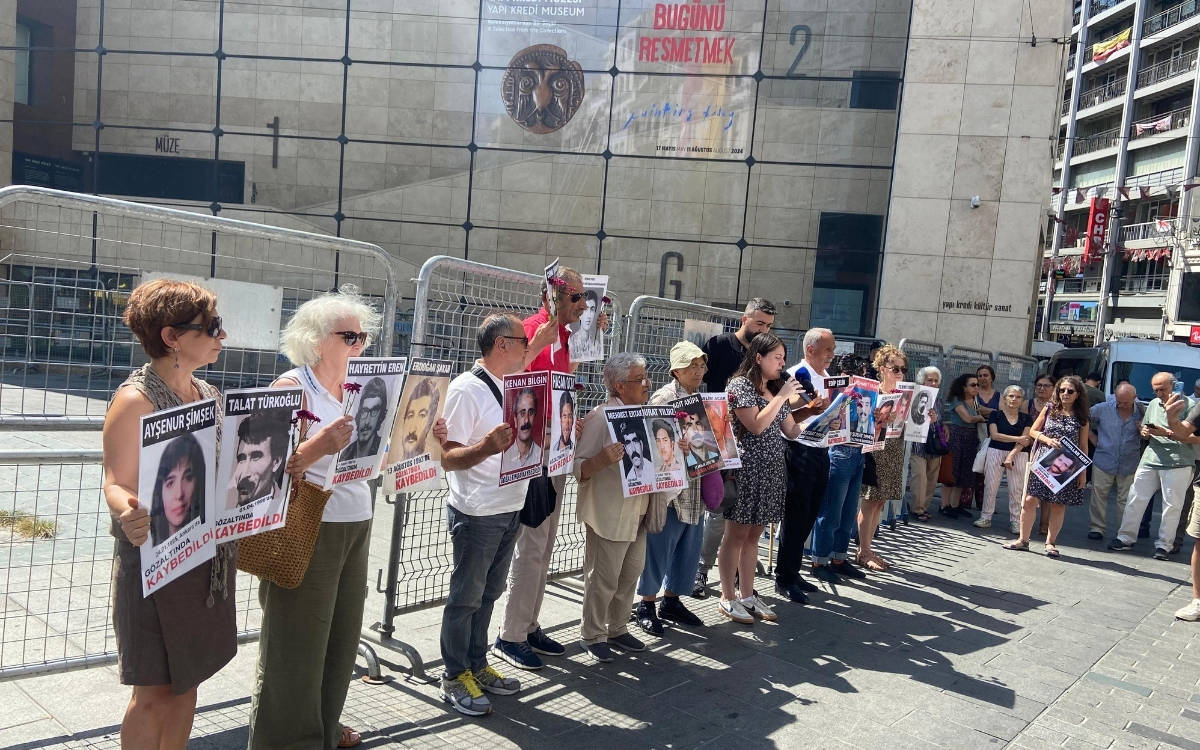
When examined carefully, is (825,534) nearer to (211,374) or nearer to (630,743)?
(630,743)

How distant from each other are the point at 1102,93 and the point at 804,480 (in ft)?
187

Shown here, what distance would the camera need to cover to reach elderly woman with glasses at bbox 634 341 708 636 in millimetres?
5219

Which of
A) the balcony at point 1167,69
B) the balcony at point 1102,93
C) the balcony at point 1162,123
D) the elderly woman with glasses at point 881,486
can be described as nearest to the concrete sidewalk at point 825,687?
the elderly woman with glasses at point 881,486

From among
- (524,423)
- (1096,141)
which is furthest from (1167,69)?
(524,423)

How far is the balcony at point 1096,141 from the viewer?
50.1 metres

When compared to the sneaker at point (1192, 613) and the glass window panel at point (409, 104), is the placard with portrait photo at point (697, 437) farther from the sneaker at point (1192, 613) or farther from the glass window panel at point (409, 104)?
the glass window panel at point (409, 104)

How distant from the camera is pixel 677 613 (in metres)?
5.62

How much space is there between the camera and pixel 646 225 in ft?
60.4

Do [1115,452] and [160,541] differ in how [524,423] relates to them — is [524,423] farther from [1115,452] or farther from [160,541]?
[1115,452]

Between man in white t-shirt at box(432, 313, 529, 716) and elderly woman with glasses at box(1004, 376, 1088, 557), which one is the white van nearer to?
elderly woman with glasses at box(1004, 376, 1088, 557)

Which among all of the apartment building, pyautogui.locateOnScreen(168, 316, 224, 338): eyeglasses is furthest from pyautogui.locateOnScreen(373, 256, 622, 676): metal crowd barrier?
the apartment building

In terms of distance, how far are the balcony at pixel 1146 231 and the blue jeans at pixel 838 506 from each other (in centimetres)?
4306

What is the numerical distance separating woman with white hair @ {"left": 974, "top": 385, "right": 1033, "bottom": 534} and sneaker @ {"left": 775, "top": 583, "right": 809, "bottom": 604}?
14.6ft

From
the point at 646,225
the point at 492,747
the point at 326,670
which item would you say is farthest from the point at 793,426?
the point at 646,225
